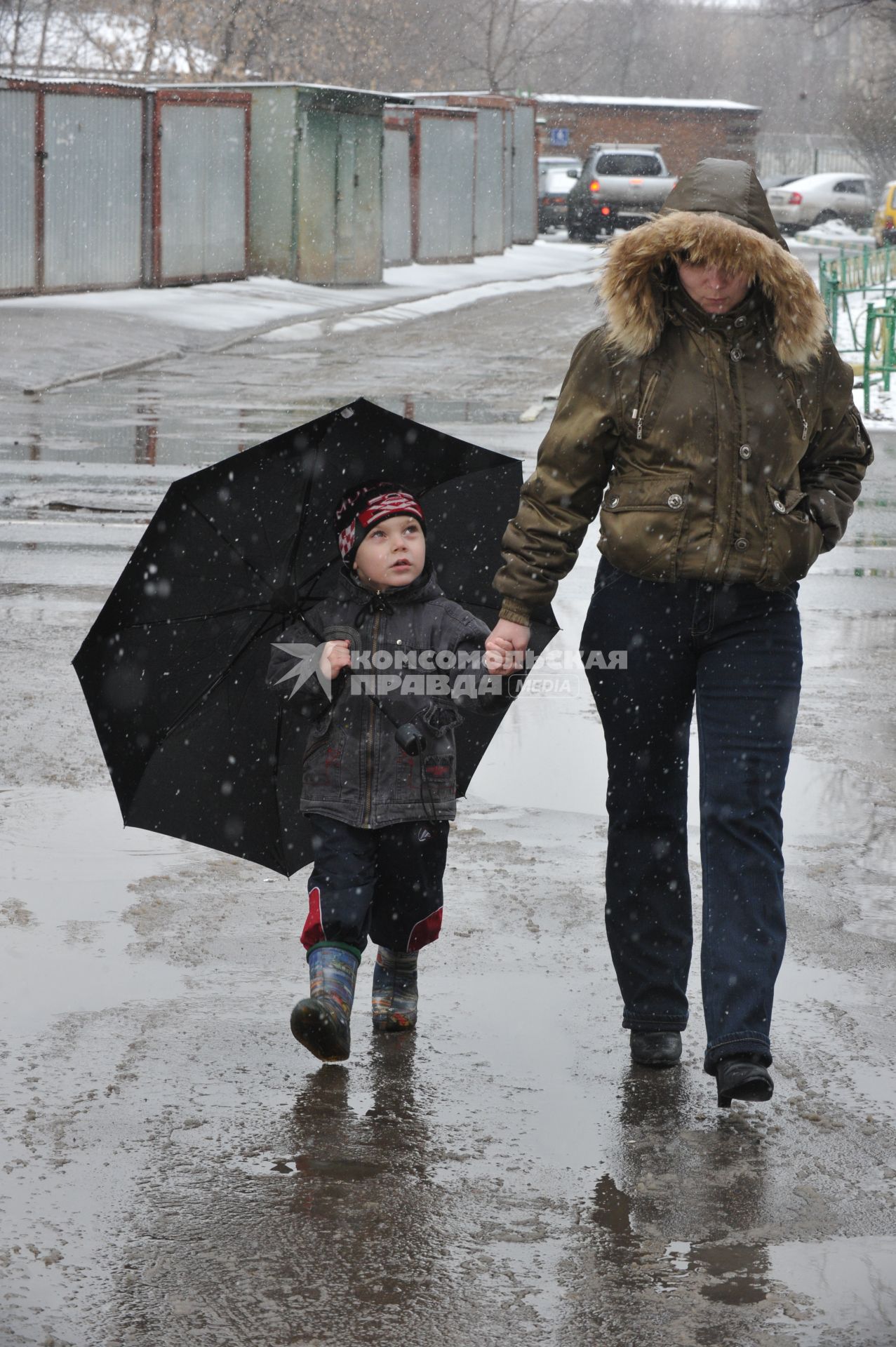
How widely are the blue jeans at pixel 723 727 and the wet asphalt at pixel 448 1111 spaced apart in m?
0.27

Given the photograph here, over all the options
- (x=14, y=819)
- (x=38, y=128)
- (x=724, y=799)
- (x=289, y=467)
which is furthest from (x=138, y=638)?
(x=38, y=128)

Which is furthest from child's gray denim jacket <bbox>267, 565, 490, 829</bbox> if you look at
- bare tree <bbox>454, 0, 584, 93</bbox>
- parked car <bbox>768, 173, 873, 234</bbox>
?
bare tree <bbox>454, 0, 584, 93</bbox>

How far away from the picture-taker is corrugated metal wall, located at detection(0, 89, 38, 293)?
22750mm

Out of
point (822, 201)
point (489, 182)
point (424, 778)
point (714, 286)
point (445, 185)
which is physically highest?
point (822, 201)

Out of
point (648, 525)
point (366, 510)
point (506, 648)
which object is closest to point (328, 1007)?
point (506, 648)

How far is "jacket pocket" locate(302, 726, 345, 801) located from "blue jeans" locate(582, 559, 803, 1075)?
53 cm

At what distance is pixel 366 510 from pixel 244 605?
350 millimetres

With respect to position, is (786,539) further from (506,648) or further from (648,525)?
(506,648)

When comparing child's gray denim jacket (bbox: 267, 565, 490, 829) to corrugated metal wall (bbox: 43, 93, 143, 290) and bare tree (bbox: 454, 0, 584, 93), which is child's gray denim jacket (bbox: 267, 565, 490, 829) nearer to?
corrugated metal wall (bbox: 43, 93, 143, 290)

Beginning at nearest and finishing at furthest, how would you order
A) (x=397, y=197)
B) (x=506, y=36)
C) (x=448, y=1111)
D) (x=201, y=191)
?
1. (x=448, y=1111)
2. (x=201, y=191)
3. (x=397, y=197)
4. (x=506, y=36)

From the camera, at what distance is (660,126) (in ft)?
186

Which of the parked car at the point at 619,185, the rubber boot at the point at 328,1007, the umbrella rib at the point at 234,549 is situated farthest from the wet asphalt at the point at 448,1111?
the parked car at the point at 619,185

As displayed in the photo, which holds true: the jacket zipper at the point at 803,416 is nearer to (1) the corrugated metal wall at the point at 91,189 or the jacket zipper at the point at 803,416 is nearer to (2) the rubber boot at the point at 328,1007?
(2) the rubber boot at the point at 328,1007

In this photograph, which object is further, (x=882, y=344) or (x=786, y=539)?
(x=882, y=344)
